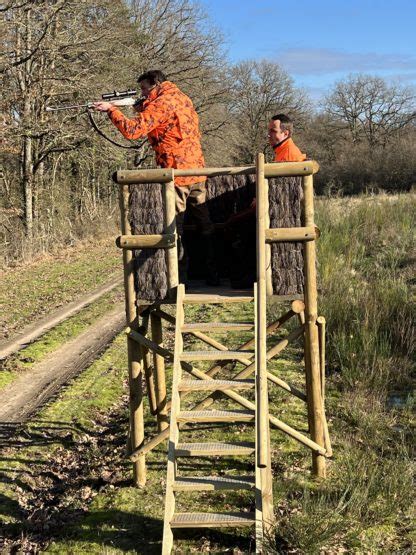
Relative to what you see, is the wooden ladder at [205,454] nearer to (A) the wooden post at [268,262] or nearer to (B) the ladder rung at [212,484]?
(B) the ladder rung at [212,484]

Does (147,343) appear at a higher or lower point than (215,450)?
higher

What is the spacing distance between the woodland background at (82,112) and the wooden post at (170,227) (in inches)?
249

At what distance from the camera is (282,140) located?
6688 millimetres

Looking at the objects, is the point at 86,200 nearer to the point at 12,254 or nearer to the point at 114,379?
the point at 12,254

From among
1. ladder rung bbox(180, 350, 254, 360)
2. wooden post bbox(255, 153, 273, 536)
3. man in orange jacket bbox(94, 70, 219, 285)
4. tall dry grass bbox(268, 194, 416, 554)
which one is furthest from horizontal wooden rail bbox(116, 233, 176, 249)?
tall dry grass bbox(268, 194, 416, 554)

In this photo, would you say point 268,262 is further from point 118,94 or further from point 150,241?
point 118,94

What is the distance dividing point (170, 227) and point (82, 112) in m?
17.4

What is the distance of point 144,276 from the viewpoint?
5.73m

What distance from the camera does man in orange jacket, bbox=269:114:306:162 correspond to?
659 centimetres

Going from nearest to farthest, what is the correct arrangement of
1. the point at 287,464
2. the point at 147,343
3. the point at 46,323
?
the point at 147,343
the point at 287,464
the point at 46,323

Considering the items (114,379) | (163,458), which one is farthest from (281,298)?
(114,379)

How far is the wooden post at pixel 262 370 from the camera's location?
452cm

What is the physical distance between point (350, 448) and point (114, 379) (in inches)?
146

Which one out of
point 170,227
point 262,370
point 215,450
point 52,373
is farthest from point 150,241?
point 52,373
